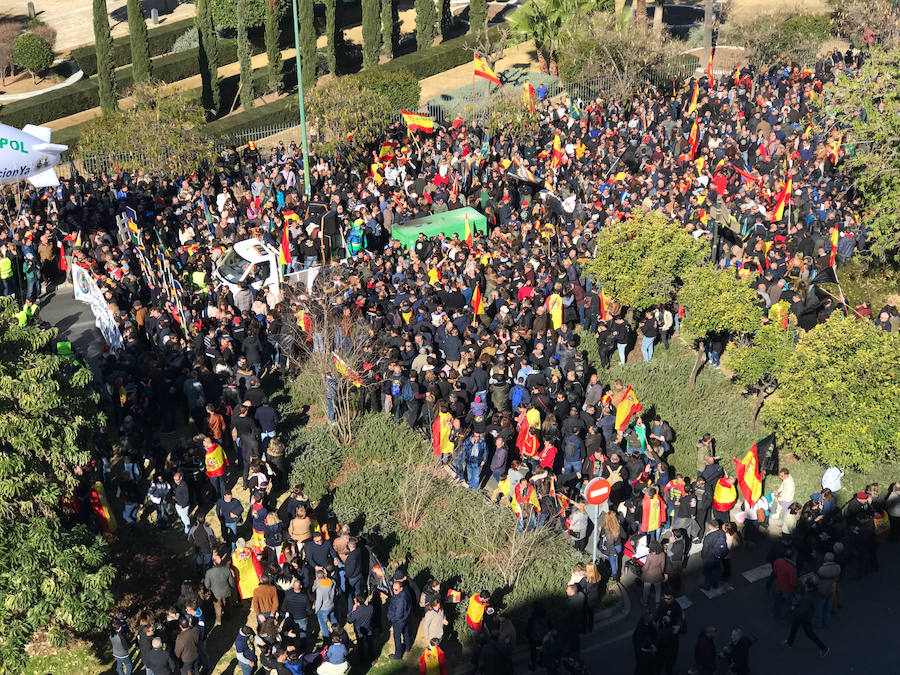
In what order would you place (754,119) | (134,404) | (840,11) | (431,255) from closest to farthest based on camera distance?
(134,404) < (431,255) < (754,119) < (840,11)

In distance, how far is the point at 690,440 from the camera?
19078 millimetres

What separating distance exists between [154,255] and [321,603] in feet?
44.3

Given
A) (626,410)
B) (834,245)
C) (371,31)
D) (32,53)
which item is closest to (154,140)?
(626,410)

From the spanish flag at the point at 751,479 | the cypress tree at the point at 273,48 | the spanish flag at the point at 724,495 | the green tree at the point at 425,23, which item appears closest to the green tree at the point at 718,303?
the spanish flag at the point at 751,479

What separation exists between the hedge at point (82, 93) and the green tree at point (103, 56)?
338cm

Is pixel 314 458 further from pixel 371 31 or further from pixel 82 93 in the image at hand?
pixel 82 93

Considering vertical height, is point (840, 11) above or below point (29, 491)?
below

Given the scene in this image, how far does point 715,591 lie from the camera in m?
15.1

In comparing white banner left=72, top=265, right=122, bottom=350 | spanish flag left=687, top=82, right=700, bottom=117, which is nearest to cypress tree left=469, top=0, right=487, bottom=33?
spanish flag left=687, top=82, right=700, bottom=117

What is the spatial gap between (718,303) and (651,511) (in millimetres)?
5435

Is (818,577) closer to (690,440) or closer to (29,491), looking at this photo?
(690,440)

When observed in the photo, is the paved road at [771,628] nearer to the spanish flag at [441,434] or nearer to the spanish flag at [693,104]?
the spanish flag at [441,434]

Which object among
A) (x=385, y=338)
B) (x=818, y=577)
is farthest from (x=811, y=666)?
(x=385, y=338)

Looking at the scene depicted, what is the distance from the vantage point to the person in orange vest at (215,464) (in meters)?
16.7
